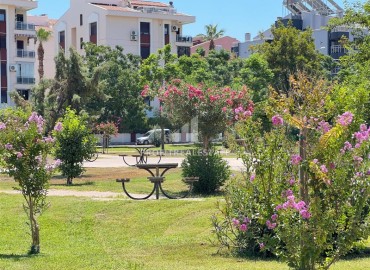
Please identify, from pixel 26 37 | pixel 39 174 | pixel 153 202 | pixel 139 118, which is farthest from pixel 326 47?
pixel 39 174

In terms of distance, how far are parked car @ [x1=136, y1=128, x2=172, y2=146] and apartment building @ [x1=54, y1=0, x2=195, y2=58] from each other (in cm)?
1533

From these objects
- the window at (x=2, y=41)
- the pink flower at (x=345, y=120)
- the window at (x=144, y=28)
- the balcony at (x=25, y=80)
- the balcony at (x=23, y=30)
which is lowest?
the pink flower at (x=345, y=120)

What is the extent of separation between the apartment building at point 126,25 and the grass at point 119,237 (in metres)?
62.2

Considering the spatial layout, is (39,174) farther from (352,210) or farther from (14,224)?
(352,210)

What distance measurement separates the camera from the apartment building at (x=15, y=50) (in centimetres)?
7500

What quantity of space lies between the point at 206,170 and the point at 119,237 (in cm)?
759

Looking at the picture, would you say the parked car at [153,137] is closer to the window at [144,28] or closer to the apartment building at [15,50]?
the apartment building at [15,50]

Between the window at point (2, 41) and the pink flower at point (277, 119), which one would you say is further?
the window at point (2, 41)

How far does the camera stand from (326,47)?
85.1 m

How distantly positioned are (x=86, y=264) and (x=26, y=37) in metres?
67.1

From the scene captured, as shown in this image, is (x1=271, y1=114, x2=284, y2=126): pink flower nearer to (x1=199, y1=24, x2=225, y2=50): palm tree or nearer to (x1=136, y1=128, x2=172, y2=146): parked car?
(x1=136, y1=128, x2=172, y2=146): parked car

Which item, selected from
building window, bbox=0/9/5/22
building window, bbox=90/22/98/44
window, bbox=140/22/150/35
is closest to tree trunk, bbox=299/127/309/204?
building window, bbox=0/9/5/22

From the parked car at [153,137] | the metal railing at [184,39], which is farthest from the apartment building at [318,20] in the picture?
the parked car at [153,137]

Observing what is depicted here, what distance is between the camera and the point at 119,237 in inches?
621
